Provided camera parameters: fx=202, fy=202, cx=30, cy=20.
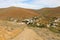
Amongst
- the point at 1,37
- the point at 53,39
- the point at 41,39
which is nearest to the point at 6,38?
the point at 1,37

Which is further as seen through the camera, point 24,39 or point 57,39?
point 57,39

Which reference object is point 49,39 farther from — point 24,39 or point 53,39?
point 24,39

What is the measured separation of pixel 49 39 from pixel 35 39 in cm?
146

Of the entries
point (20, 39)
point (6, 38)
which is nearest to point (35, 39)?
point (20, 39)

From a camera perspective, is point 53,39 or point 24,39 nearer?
point 24,39

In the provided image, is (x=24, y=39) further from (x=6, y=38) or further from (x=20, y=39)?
(x=6, y=38)

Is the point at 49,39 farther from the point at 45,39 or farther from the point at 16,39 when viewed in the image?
the point at 16,39

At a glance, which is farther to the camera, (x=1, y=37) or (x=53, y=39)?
(x=53, y=39)

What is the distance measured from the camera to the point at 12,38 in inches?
739

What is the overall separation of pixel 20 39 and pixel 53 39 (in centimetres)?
344

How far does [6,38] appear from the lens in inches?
723

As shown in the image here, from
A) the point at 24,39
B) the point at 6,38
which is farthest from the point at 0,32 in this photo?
the point at 24,39

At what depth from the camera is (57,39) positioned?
19859 millimetres

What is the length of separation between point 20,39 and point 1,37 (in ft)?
5.60
